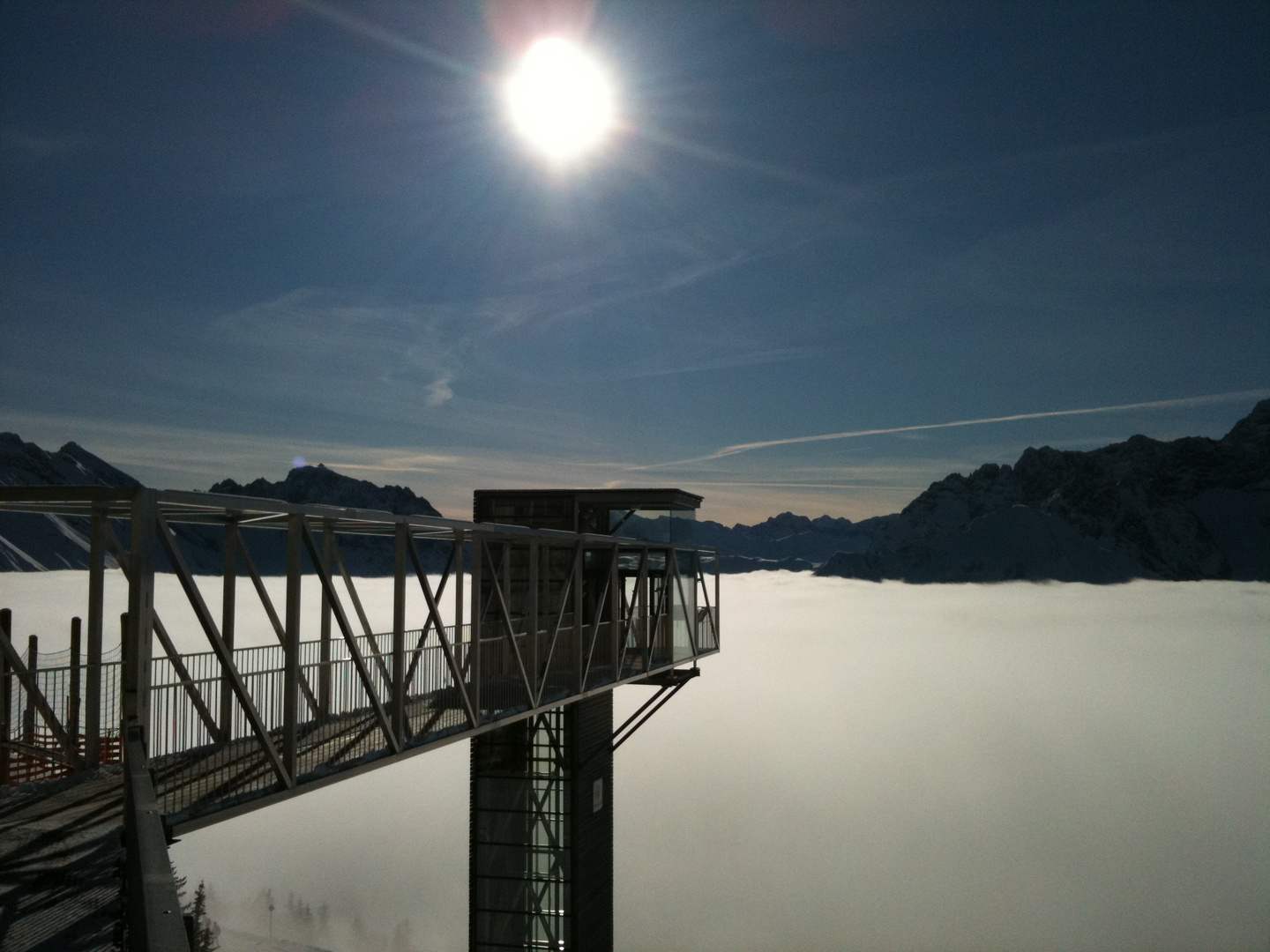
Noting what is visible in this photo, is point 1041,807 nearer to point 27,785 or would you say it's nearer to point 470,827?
point 470,827

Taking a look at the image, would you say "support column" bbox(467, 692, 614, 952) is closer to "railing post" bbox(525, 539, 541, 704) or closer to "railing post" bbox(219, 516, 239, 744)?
"railing post" bbox(525, 539, 541, 704)

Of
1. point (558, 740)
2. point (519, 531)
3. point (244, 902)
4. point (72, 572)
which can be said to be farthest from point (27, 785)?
point (244, 902)

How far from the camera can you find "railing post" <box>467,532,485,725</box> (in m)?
13.4

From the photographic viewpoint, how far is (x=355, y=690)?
12.3 m

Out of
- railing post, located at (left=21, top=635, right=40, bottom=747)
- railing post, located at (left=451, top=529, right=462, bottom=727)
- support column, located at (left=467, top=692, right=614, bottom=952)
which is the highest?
railing post, located at (left=451, top=529, right=462, bottom=727)

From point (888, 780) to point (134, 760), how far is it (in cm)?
20082

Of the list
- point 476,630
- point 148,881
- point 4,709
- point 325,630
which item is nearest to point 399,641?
point 476,630

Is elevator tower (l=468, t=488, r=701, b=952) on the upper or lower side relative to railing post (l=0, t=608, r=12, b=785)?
lower

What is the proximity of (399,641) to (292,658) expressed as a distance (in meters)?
2.16

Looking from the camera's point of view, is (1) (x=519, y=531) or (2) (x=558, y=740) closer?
(1) (x=519, y=531)

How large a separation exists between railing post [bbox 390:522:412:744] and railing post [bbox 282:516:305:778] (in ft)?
5.59

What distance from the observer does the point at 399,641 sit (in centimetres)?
1178

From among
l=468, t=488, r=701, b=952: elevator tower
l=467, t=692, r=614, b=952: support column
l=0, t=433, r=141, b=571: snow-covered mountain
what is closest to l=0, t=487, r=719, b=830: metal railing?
l=468, t=488, r=701, b=952: elevator tower

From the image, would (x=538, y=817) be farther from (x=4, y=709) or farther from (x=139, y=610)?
(x=139, y=610)
